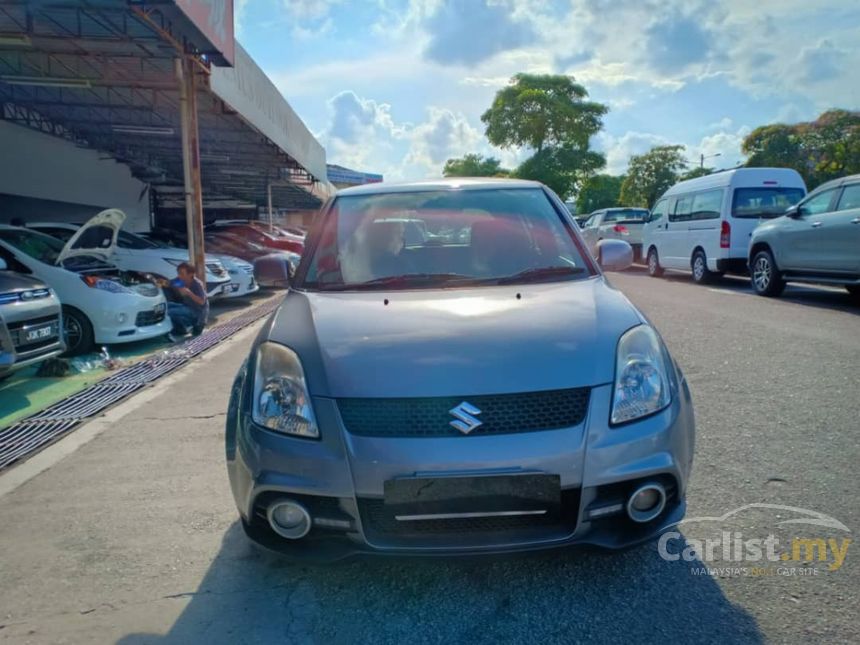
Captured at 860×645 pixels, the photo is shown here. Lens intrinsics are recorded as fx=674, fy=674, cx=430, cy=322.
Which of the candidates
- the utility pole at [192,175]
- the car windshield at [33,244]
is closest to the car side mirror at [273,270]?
the car windshield at [33,244]

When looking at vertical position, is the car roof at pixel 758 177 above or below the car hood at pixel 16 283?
above

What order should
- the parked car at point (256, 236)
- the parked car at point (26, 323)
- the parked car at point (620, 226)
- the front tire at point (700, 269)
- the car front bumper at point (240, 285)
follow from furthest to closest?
1. the parked car at point (620, 226)
2. the parked car at point (256, 236)
3. the front tire at point (700, 269)
4. the car front bumper at point (240, 285)
5. the parked car at point (26, 323)

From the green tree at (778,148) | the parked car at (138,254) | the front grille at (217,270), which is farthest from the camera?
the green tree at (778,148)

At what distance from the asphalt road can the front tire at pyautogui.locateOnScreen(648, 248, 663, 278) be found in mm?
11678

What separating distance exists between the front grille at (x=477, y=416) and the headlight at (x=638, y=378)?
14cm

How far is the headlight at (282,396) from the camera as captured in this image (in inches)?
92.0

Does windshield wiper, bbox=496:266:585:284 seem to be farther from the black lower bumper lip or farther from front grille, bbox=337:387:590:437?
the black lower bumper lip

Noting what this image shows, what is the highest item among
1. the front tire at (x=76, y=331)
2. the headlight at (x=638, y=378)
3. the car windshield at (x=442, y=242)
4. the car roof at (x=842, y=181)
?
the car roof at (x=842, y=181)

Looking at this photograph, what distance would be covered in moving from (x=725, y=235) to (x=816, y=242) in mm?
3207

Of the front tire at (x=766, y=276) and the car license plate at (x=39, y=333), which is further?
the front tire at (x=766, y=276)

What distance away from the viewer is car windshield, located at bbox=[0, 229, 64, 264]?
7.48 metres

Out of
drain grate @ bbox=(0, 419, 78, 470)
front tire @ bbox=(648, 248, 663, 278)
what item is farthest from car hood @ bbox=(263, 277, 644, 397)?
front tire @ bbox=(648, 248, 663, 278)

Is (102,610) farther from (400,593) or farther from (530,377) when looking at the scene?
(530,377)

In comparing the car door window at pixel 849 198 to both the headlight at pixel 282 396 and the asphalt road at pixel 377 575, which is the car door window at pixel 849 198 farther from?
the headlight at pixel 282 396
